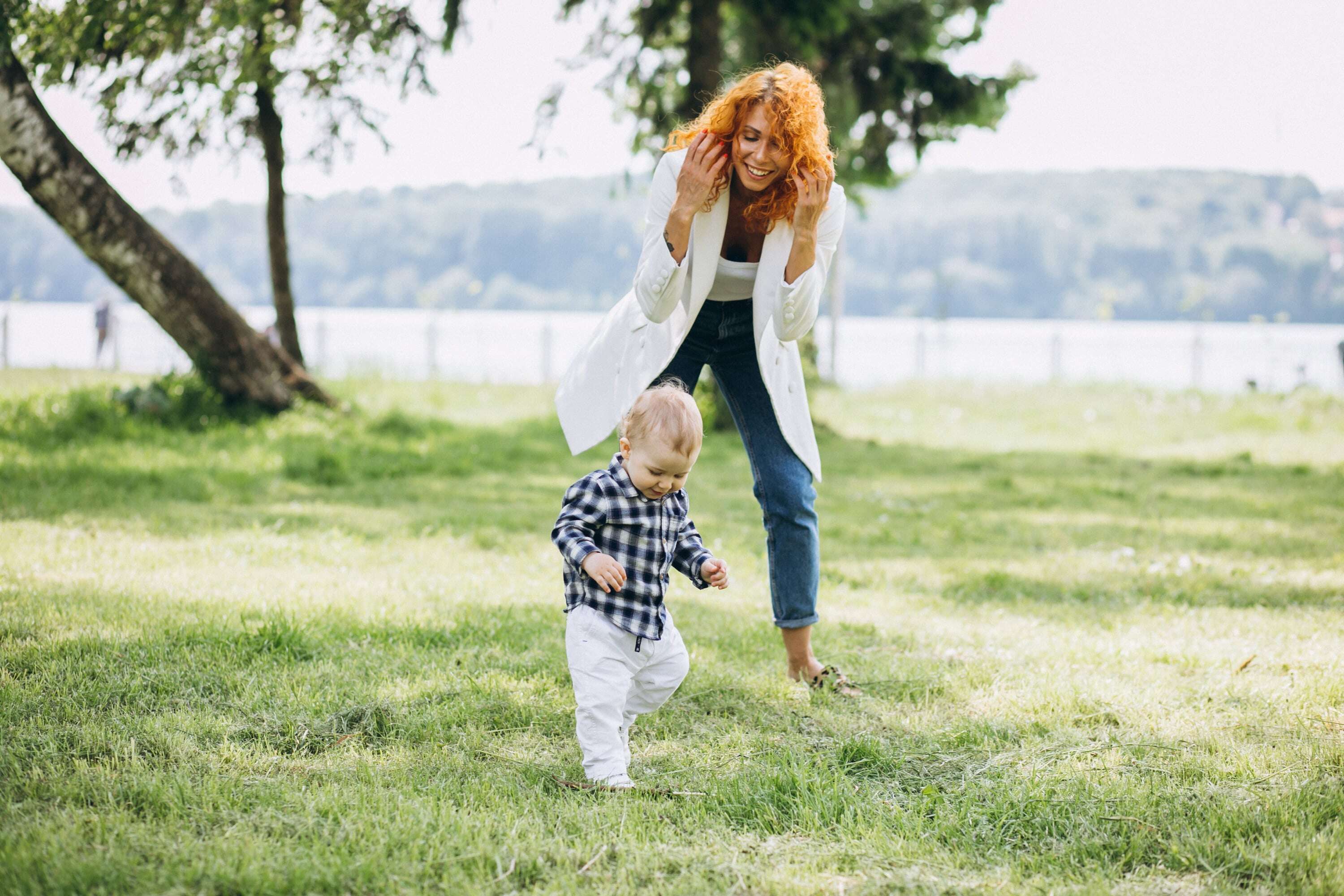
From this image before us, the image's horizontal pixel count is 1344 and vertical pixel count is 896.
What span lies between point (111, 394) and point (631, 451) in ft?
27.5

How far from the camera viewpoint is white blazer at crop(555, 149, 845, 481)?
323 centimetres

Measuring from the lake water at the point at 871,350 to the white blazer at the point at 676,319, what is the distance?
1616 cm

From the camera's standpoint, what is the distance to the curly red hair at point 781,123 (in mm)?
3150

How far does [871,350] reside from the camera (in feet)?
81.9

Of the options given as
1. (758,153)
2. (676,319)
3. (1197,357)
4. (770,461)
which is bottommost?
(770,461)

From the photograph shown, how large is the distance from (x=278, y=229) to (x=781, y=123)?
380 inches

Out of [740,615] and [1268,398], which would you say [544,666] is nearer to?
[740,615]

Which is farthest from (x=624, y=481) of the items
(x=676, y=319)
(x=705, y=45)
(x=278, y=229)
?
(x=278, y=229)

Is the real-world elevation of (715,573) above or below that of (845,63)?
below

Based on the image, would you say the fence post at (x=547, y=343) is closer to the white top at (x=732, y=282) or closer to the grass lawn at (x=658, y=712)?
the grass lawn at (x=658, y=712)

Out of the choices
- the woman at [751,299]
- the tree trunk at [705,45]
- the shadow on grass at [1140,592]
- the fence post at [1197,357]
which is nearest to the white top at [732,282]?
the woman at [751,299]

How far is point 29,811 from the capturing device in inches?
91.8

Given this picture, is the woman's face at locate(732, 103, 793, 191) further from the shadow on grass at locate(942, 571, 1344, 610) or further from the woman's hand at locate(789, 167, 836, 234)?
the shadow on grass at locate(942, 571, 1344, 610)

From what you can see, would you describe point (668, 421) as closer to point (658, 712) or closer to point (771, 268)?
point (771, 268)
